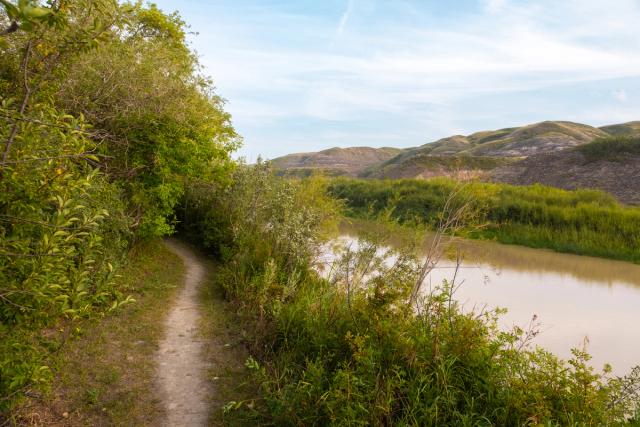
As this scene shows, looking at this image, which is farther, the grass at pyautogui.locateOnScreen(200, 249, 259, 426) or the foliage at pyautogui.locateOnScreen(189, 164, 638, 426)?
the grass at pyautogui.locateOnScreen(200, 249, 259, 426)

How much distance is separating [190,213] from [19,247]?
38.2 ft

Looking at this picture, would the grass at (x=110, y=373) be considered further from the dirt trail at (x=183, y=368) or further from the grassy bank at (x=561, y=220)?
the grassy bank at (x=561, y=220)

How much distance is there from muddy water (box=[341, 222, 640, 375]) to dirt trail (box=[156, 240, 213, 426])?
10.5 ft

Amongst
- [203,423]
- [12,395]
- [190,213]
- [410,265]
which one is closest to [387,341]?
[410,265]

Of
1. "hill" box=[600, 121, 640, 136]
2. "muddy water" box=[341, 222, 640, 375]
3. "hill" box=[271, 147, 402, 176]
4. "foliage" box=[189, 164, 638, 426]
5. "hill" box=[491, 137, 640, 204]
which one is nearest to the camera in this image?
"foliage" box=[189, 164, 638, 426]

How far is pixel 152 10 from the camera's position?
18.3m

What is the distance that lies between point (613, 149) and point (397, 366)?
32.2m

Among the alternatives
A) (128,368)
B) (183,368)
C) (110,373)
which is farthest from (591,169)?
(110,373)

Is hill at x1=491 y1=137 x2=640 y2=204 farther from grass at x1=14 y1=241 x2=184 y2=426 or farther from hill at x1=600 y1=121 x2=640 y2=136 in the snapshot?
hill at x1=600 y1=121 x2=640 y2=136

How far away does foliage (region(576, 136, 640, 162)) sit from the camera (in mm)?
28328

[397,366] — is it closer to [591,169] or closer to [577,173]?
[591,169]

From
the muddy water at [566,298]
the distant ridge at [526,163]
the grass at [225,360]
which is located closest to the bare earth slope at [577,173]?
the distant ridge at [526,163]

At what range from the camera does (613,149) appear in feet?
96.7

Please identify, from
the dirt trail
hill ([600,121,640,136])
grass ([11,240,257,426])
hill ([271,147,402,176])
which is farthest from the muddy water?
hill ([600,121,640,136])
